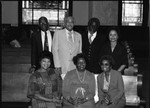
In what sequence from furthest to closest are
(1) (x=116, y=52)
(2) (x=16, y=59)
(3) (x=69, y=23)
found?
(2) (x=16, y=59) < (1) (x=116, y=52) < (3) (x=69, y=23)

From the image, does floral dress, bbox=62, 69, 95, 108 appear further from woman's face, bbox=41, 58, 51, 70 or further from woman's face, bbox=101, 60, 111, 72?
woman's face, bbox=41, 58, 51, 70

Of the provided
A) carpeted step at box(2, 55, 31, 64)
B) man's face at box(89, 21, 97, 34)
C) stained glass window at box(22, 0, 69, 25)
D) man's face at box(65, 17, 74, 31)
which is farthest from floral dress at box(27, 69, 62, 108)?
stained glass window at box(22, 0, 69, 25)

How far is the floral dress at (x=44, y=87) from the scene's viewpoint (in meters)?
6.15

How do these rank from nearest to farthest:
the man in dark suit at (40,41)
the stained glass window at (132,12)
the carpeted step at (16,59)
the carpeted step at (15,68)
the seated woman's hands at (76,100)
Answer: the seated woman's hands at (76,100), the man in dark suit at (40,41), the carpeted step at (15,68), the carpeted step at (16,59), the stained glass window at (132,12)

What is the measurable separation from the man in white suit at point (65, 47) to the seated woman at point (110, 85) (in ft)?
2.62

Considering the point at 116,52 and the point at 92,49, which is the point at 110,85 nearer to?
the point at 116,52

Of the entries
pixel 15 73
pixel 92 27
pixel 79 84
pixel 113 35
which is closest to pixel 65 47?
pixel 92 27

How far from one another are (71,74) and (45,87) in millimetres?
463

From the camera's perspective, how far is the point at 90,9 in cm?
1587

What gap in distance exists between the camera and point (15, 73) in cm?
833

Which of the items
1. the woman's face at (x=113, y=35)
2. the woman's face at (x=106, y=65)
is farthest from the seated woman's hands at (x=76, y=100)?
the woman's face at (x=113, y=35)

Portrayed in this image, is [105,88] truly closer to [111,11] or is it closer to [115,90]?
[115,90]

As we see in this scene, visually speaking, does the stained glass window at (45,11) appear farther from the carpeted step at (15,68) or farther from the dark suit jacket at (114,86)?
the dark suit jacket at (114,86)

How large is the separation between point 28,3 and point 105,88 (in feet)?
35.8
